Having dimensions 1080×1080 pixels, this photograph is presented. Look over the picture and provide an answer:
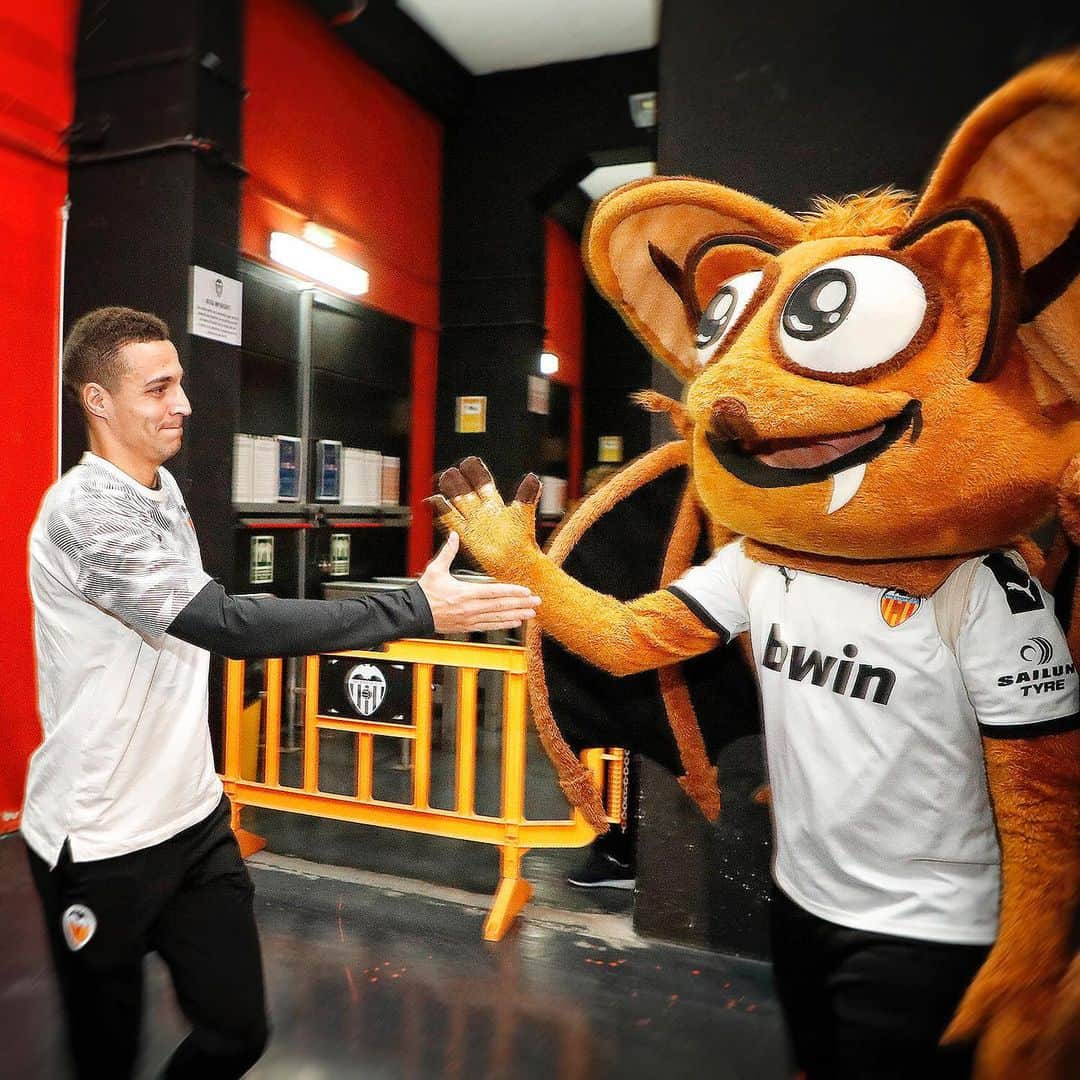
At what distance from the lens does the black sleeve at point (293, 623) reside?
5.55 ft

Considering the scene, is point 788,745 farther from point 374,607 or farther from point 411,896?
point 411,896

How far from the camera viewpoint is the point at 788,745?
5.03 feet

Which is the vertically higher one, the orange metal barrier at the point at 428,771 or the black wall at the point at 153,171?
the black wall at the point at 153,171

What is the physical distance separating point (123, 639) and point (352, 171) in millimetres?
5246

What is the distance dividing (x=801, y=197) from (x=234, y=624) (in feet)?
6.49

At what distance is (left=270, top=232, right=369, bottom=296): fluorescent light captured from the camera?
5410 mm

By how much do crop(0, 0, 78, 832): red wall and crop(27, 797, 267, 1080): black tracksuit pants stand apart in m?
2.56

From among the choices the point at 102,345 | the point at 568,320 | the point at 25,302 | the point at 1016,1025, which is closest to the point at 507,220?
the point at 568,320

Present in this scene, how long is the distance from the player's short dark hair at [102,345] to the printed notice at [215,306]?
2223 mm

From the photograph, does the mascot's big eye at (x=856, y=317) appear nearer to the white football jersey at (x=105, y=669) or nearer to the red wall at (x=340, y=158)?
the white football jersey at (x=105, y=669)

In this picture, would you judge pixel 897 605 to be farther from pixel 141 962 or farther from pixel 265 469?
pixel 265 469

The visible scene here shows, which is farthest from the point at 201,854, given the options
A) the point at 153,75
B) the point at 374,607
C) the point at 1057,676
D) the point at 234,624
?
the point at 153,75

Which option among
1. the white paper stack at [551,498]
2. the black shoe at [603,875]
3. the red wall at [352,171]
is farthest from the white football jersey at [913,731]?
the white paper stack at [551,498]

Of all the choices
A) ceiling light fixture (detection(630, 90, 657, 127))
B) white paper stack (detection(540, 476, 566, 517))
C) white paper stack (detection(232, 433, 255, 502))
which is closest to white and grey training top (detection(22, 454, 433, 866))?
white paper stack (detection(232, 433, 255, 502))
